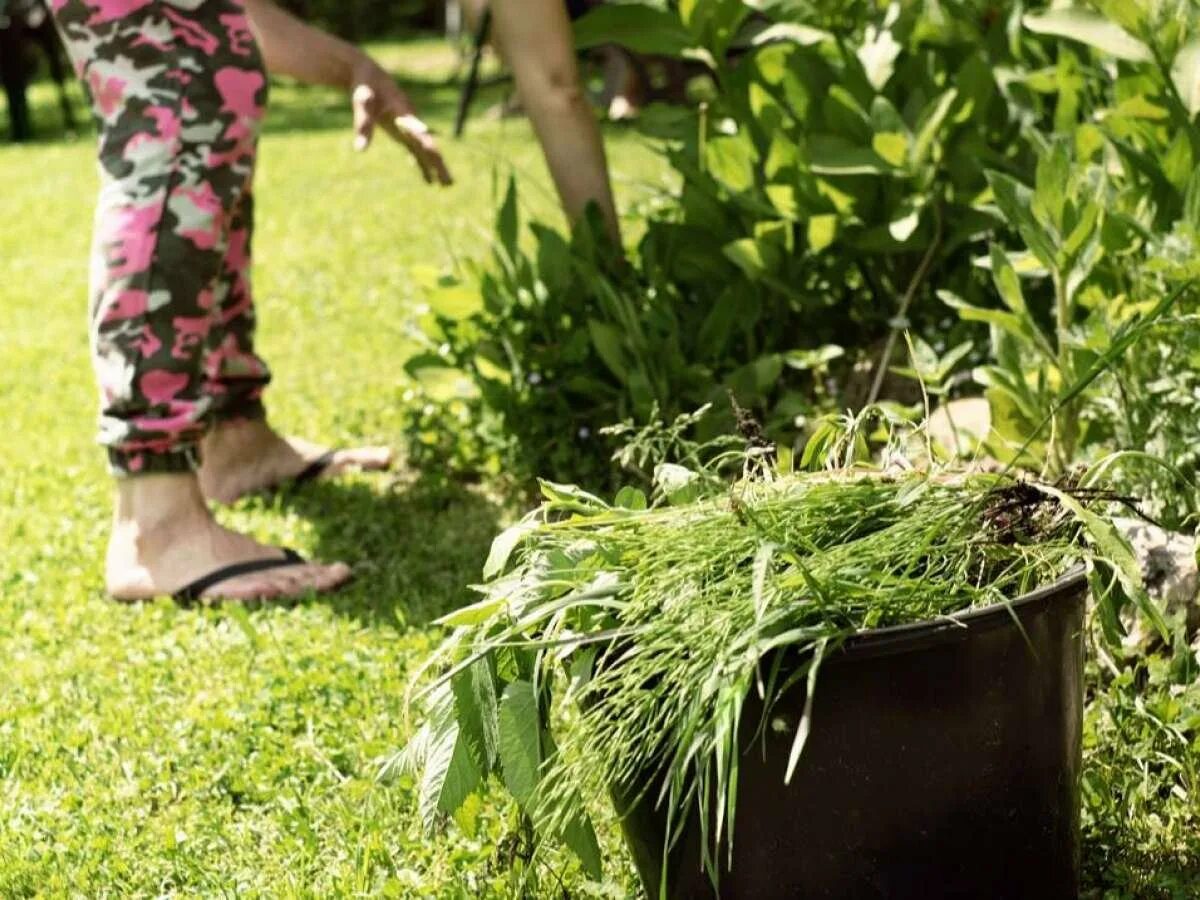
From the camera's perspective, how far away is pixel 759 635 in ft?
4.66

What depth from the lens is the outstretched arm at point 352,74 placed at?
261 centimetres

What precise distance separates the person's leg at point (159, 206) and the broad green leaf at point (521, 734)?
3.97 ft

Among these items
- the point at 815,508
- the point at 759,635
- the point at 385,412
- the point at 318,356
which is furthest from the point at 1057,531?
the point at 318,356

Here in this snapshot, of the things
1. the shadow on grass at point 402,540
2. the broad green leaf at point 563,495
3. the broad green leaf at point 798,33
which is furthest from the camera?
the broad green leaf at point 798,33

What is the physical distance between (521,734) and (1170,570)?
0.93 metres

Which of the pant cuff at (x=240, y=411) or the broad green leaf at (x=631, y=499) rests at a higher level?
the broad green leaf at (x=631, y=499)

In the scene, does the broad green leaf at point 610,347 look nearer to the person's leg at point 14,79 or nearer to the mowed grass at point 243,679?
the mowed grass at point 243,679

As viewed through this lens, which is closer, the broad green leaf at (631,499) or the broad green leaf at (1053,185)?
the broad green leaf at (631,499)

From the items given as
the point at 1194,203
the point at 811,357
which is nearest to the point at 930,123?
the point at 811,357

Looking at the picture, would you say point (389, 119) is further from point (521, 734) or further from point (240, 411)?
point (521, 734)

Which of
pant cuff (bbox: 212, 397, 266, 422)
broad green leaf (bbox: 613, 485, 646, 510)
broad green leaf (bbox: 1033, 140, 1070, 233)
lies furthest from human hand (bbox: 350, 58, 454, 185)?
broad green leaf (bbox: 613, 485, 646, 510)

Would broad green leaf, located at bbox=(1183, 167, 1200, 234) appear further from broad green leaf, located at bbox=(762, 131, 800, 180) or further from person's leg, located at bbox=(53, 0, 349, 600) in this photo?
person's leg, located at bbox=(53, 0, 349, 600)

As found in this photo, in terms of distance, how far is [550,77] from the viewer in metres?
2.78

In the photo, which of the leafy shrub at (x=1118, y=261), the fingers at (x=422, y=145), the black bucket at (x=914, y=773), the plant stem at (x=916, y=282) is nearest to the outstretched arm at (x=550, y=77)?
the fingers at (x=422, y=145)
